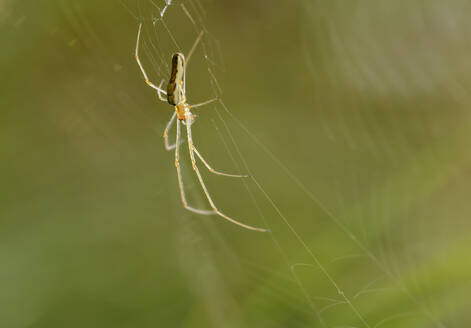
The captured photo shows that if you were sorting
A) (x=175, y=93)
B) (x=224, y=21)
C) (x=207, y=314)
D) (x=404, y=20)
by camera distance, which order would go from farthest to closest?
(x=224, y=21) → (x=404, y=20) → (x=207, y=314) → (x=175, y=93)

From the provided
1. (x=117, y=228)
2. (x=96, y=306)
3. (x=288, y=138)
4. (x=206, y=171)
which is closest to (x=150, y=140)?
(x=206, y=171)

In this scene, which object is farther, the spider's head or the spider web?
the spider web

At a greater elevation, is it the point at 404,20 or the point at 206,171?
the point at 404,20

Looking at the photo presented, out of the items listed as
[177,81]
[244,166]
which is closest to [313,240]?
[244,166]

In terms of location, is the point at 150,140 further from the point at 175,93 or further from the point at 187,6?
the point at 175,93

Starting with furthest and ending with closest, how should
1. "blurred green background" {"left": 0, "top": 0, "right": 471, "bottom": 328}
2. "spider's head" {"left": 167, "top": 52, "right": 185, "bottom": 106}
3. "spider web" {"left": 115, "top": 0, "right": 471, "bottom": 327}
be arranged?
"blurred green background" {"left": 0, "top": 0, "right": 471, "bottom": 328} → "spider web" {"left": 115, "top": 0, "right": 471, "bottom": 327} → "spider's head" {"left": 167, "top": 52, "right": 185, "bottom": 106}

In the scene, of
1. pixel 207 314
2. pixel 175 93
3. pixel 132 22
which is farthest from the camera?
pixel 132 22
